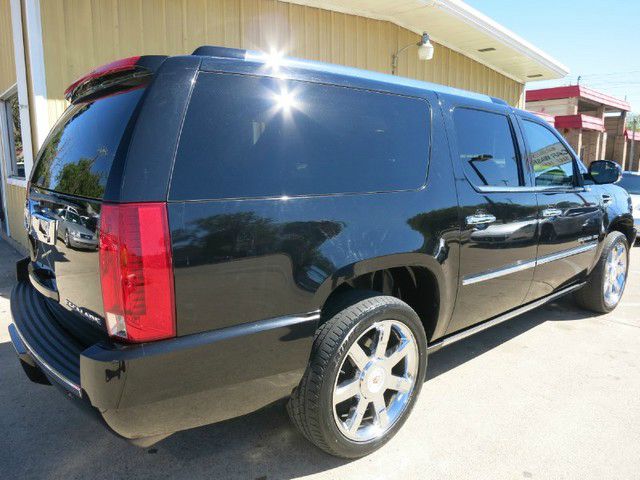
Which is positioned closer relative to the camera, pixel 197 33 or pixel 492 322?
pixel 492 322

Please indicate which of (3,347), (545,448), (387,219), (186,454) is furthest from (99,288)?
(3,347)

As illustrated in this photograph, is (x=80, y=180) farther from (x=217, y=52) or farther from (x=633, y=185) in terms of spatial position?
(x=633, y=185)

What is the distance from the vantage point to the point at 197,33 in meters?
6.40

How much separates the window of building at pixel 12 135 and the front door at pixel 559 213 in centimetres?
748

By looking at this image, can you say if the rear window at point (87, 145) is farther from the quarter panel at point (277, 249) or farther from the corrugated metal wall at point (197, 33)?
the corrugated metal wall at point (197, 33)

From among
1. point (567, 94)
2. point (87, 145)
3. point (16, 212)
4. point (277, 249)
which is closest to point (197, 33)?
point (16, 212)

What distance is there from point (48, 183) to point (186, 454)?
1552 mm

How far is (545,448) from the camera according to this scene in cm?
259

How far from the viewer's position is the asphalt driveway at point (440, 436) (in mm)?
2406

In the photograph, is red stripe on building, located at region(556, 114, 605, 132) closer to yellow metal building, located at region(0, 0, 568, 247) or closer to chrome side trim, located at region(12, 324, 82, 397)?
yellow metal building, located at region(0, 0, 568, 247)

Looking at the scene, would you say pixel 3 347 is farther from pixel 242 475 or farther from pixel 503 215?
pixel 503 215

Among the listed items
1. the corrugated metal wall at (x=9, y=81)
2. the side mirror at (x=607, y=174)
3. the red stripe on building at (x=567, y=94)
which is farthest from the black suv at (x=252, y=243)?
the red stripe on building at (x=567, y=94)

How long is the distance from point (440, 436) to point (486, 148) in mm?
1800

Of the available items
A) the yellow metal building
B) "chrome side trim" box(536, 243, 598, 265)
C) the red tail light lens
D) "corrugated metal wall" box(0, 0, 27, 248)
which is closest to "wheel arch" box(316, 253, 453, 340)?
"chrome side trim" box(536, 243, 598, 265)
